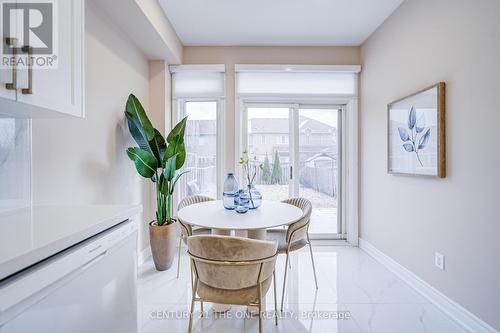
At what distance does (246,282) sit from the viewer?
1.35 m

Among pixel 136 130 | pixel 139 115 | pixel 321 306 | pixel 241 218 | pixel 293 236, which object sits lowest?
pixel 321 306

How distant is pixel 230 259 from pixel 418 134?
78.2 inches

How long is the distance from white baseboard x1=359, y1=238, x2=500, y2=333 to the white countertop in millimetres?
2314

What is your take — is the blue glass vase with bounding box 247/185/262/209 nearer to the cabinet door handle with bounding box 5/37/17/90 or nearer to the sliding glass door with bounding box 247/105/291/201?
the sliding glass door with bounding box 247/105/291/201

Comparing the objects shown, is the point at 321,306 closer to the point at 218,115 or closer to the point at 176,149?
the point at 176,149

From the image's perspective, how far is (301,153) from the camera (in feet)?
11.3

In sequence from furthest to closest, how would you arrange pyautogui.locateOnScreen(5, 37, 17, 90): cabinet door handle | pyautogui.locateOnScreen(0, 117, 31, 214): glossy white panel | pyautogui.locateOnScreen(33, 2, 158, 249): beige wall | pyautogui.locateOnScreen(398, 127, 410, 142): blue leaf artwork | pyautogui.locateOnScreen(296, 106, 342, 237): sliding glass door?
pyautogui.locateOnScreen(296, 106, 342, 237): sliding glass door, pyautogui.locateOnScreen(398, 127, 410, 142): blue leaf artwork, pyautogui.locateOnScreen(33, 2, 158, 249): beige wall, pyautogui.locateOnScreen(0, 117, 31, 214): glossy white panel, pyautogui.locateOnScreen(5, 37, 17, 90): cabinet door handle

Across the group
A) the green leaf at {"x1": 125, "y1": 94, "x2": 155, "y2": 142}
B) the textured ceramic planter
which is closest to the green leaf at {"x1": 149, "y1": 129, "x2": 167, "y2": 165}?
A: the green leaf at {"x1": 125, "y1": 94, "x2": 155, "y2": 142}

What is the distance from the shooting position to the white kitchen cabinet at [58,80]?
3.06 ft

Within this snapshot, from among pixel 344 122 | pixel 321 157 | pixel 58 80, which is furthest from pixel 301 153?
pixel 58 80

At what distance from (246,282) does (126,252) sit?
0.65 m

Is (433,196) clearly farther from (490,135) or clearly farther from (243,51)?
(243,51)

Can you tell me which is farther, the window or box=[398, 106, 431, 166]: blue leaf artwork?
the window

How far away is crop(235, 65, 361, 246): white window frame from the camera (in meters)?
3.20
